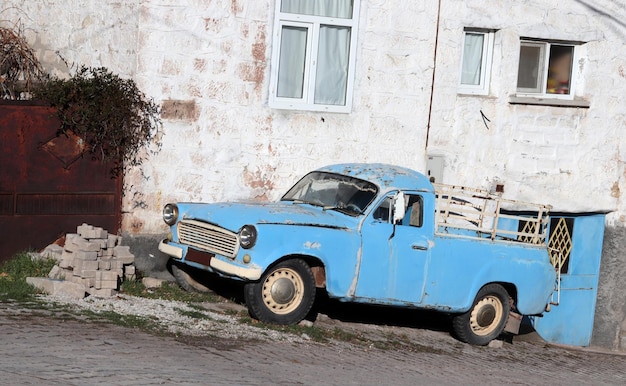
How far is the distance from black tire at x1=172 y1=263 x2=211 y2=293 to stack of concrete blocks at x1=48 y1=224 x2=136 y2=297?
55cm

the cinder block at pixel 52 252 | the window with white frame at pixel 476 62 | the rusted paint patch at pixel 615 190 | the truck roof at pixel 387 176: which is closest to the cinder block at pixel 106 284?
the cinder block at pixel 52 252

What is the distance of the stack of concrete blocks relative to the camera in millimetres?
11281

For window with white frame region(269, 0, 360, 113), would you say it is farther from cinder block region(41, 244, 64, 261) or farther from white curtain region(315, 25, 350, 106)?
cinder block region(41, 244, 64, 261)

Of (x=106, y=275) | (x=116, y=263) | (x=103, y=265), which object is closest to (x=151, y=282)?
(x=116, y=263)

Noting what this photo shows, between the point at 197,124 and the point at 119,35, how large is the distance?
146cm

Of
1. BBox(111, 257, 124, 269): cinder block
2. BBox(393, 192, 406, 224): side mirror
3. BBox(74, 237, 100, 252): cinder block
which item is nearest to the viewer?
BBox(393, 192, 406, 224): side mirror

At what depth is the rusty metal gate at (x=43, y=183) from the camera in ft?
40.3

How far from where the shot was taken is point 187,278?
40.0ft

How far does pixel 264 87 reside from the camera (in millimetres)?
13617

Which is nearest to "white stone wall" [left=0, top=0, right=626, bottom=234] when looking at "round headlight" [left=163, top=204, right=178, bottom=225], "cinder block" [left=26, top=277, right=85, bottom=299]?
"round headlight" [left=163, top=204, right=178, bottom=225]

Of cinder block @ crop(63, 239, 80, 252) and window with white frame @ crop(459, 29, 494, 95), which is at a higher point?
window with white frame @ crop(459, 29, 494, 95)

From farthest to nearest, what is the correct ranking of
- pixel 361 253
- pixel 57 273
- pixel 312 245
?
pixel 57 273, pixel 361 253, pixel 312 245

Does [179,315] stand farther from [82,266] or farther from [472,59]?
[472,59]

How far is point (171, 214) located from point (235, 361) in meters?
2.90
